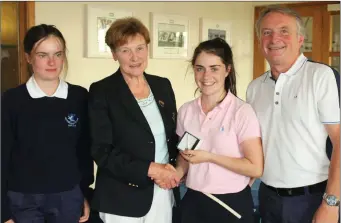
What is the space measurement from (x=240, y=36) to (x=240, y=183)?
9.73 feet

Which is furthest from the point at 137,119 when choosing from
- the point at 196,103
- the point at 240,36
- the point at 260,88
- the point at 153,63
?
the point at 240,36

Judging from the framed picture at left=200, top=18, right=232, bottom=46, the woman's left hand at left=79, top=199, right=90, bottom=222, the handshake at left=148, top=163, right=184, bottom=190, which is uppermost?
the framed picture at left=200, top=18, right=232, bottom=46

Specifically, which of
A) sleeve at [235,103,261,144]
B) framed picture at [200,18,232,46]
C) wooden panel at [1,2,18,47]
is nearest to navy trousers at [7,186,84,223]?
sleeve at [235,103,261,144]

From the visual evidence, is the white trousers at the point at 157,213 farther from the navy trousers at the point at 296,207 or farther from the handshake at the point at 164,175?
the navy trousers at the point at 296,207

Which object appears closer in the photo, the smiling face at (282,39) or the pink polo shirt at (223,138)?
the pink polo shirt at (223,138)

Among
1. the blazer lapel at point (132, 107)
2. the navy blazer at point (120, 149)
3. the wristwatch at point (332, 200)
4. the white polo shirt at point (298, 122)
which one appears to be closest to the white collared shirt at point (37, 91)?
the navy blazer at point (120, 149)

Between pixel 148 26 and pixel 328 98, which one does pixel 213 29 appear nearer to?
pixel 148 26

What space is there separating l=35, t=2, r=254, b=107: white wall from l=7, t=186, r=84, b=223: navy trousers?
144 centimetres

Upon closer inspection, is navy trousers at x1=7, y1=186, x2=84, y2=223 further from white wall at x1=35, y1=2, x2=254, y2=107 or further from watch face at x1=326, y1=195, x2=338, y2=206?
white wall at x1=35, y1=2, x2=254, y2=107

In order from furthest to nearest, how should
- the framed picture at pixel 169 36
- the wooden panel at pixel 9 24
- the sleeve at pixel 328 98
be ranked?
the framed picture at pixel 169 36 < the wooden panel at pixel 9 24 < the sleeve at pixel 328 98

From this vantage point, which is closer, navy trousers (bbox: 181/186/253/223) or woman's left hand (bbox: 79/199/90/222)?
navy trousers (bbox: 181/186/253/223)

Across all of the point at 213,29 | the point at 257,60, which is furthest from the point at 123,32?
the point at 257,60

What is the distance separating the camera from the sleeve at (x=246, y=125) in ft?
5.37

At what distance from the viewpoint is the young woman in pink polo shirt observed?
164 cm
